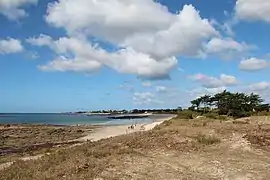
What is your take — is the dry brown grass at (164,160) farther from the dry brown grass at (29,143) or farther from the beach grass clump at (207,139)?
the dry brown grass at (29,143)

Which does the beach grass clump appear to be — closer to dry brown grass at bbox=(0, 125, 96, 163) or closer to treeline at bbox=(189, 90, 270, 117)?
dry brown grass at bbox=(0, 125, 96, 163)

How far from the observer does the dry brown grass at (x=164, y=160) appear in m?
15.1

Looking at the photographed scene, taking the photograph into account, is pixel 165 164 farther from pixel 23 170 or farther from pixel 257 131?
pixel 257 131

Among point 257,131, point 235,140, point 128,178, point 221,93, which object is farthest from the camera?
point 221,93

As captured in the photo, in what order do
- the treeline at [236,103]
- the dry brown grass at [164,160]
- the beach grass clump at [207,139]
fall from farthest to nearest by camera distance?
the treeline at [236,103]
the beach grass clump at [207,139]
the dry brown grass at [164,160]

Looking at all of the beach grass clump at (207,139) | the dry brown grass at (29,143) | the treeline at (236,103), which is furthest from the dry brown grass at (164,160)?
the treeline at (236,103)

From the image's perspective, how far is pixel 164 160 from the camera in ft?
57.8

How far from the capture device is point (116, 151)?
18625mm

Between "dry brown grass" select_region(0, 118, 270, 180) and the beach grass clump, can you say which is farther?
the beach grass clump

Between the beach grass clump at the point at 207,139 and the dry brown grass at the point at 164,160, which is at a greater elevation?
the beach grass clump at the point at 207,139

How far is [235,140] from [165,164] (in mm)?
7374

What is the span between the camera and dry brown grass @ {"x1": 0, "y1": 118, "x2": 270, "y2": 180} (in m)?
15.1

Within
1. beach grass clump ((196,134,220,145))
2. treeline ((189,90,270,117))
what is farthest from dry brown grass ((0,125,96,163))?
treeline ((189,90,270,117))

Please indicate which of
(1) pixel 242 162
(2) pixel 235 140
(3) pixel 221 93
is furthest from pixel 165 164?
(3) pixel 221 93
